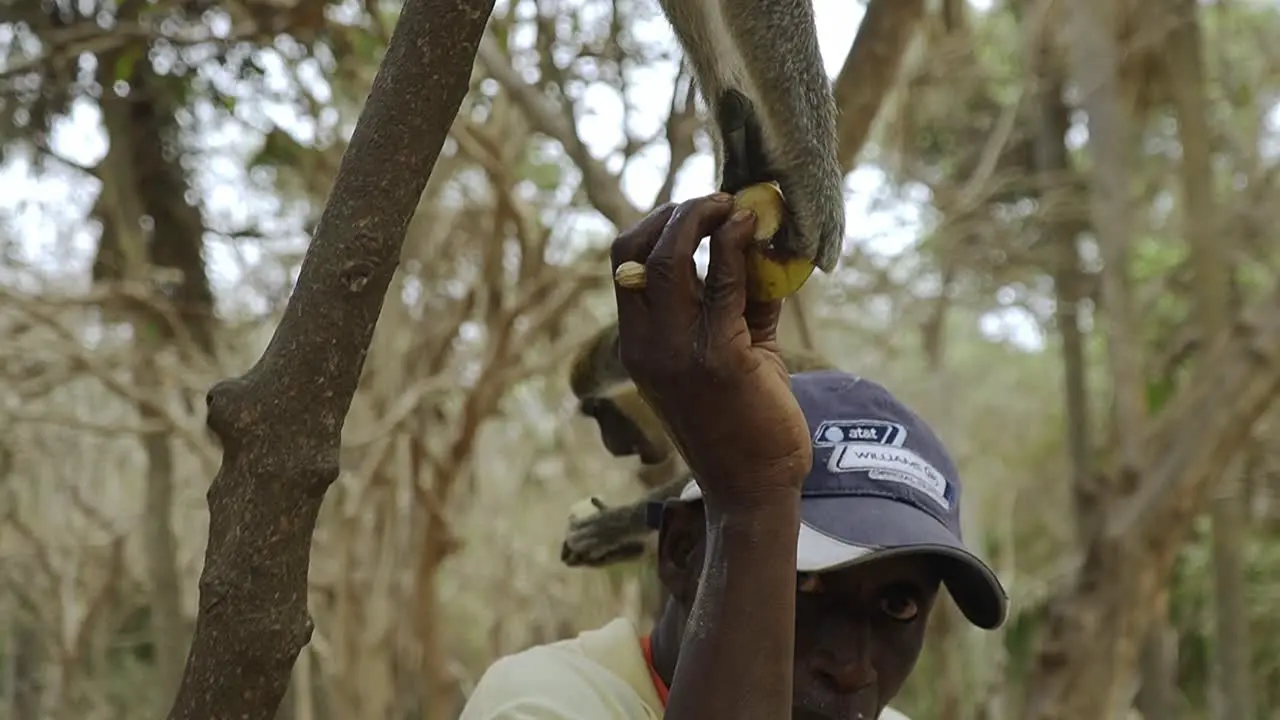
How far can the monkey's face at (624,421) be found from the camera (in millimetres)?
2107

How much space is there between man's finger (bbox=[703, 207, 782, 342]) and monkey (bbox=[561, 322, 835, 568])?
0.91 metres

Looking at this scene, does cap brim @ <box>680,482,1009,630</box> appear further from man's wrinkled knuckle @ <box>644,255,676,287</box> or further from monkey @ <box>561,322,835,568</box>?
monkey @ <box>561,322,835,568</box>

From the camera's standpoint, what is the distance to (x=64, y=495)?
842 centimetres

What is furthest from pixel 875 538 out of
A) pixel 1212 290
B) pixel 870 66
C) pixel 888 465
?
pixel 1212 290

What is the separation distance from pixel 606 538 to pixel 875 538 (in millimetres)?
816

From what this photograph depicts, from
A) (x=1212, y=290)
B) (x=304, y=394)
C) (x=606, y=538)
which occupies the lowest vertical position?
(x=304, y=394)

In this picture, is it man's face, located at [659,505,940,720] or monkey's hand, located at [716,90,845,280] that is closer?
man's face, located at [659,505,940,720]

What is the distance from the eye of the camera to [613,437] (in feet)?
6.91

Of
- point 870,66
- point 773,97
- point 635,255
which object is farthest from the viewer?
point 870,66

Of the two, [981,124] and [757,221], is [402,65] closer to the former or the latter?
[757,221]

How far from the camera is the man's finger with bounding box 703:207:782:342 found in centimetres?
111

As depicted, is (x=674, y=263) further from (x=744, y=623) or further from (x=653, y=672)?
(x=653, y=672)

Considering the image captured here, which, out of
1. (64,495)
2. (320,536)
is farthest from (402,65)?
(64,495)

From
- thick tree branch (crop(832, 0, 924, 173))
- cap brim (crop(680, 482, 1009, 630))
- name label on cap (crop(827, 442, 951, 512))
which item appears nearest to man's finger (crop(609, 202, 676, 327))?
cap brim (crop(680, 482, 1009, 630))
